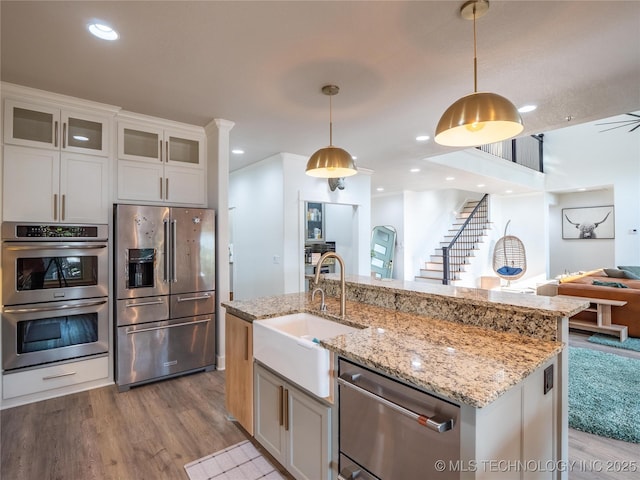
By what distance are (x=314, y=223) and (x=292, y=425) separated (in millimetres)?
4686

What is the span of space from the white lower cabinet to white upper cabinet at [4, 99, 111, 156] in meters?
2.66

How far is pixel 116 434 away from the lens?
7.75 ft

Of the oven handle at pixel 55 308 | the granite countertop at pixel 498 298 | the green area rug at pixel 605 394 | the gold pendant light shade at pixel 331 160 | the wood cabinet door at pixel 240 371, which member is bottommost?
the green area rug at pixel 605 394

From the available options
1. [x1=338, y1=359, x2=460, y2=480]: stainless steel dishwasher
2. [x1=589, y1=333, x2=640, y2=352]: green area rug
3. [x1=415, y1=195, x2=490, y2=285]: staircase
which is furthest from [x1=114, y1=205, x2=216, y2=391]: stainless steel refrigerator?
[x1=415, y1=195, x2=490, y2=285]: staircase

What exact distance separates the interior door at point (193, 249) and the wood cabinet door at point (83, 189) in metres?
0.65

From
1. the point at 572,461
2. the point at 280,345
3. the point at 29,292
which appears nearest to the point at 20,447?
the point at 29,292

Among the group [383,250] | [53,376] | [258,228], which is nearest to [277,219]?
[258,228]

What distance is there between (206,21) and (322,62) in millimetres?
810

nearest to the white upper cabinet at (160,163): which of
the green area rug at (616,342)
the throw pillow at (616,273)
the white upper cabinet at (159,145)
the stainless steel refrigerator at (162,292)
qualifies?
the white upper cabinet at (159,145)

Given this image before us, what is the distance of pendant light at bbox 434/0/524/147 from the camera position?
4.95 ft

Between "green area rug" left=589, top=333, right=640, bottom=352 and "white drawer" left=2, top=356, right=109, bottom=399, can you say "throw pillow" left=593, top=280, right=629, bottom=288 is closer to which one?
"green area rug" left=589, top=333, right=640, bottom=352

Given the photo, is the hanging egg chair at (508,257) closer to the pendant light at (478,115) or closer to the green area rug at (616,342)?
the green area rug at (616,342)

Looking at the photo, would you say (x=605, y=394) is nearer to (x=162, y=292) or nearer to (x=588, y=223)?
(x=162, y=292)

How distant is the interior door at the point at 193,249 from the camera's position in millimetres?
3289
